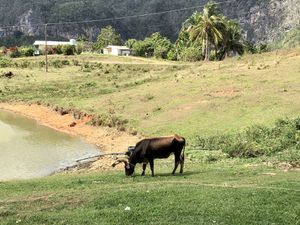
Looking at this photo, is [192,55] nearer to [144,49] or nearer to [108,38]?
[144,49]

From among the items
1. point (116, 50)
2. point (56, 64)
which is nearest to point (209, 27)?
point (56, 64)

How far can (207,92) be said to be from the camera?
41.0 metres

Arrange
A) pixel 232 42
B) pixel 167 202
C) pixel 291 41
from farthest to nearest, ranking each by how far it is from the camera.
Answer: pixel 291 41 → pixel 232 42 → pixel 167 202

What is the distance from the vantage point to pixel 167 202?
12703 millimetres

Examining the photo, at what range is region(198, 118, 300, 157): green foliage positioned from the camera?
2331 cm

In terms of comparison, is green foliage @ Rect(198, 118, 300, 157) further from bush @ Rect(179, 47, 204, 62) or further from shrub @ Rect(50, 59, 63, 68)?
bush @ Rect(179, 47, 204, 62)

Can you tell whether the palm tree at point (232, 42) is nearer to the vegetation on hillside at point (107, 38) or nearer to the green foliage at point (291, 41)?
the green foliage at point (291, 41)

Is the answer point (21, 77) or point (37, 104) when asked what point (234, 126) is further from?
point (21, 77)

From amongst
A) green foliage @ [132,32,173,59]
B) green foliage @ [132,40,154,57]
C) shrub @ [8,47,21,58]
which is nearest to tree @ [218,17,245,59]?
green foliage @ [132,32,173,59]

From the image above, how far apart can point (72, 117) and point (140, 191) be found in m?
28.9

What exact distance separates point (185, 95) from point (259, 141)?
17.1 metres

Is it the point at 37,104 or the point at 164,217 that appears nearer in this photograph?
the point at 164,217

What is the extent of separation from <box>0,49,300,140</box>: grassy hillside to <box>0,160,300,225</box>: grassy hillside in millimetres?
14830

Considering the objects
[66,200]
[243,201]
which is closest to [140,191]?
[66,200]
